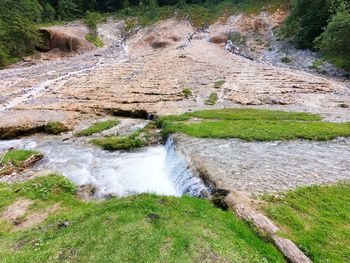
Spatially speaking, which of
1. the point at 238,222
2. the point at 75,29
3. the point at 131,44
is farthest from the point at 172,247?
the point at 75,29

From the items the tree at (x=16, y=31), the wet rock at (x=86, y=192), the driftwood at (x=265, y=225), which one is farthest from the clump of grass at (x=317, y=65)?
the tree at (x=16, y=31)

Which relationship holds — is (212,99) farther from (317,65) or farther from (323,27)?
(323,27)

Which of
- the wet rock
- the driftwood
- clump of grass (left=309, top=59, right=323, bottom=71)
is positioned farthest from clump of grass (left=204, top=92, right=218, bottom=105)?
clump of grass (left=309, top=59, right=323, bottom=71)

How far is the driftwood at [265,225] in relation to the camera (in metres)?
10.2

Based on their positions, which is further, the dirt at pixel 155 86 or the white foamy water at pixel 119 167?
the dirt at pixel 155 86

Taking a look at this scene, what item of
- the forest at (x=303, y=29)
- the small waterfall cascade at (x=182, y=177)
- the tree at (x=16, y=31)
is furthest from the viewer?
the tree at (x=16, y=31)

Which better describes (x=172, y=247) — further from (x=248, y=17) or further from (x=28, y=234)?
(x=248, y=17)

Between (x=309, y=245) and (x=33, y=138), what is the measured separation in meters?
20.0

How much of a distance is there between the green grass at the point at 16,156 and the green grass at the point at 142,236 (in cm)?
655

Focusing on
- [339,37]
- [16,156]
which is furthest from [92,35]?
[16,156]

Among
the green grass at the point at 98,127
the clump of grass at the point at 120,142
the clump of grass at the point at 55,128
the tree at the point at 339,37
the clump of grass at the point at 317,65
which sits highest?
the tree at the point at 339,37

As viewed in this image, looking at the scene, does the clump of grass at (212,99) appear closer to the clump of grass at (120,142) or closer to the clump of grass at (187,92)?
the clump of grass at (187,92)

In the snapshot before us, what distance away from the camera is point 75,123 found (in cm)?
2597

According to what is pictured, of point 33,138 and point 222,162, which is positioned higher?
point 222,162
